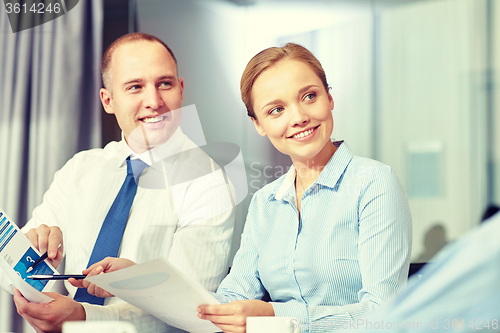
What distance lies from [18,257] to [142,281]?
37cm

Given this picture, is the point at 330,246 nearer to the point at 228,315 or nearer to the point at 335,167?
the point at 335,167

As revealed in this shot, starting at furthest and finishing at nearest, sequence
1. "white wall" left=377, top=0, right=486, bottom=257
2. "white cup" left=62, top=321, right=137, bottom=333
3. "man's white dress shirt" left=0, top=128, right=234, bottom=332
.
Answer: "white wall" left=377, top=0, right=486, bottom=257, "man's white dress shirt" left=0, top=128, right=234, bottom=332, "white cup" left=62, top=321, right=137, bottom=333

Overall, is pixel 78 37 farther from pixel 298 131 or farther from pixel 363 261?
pixel 363 261

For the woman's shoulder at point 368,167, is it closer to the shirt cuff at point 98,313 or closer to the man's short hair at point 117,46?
the shirt cuff at point 98,313

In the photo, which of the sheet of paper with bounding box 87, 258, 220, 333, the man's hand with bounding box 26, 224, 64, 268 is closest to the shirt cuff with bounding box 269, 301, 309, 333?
the sheet of paper with bounding box 87, 258, 220, 333

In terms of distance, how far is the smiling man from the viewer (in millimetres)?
1271

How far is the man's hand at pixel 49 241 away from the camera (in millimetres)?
1118

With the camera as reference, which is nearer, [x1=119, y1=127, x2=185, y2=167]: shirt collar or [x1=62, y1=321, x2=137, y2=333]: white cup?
[x1=62, y1=321, x2=137, y2=333]: white cup

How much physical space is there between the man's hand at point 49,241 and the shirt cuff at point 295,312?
0.62 m

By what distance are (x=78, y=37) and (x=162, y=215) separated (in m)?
0.99

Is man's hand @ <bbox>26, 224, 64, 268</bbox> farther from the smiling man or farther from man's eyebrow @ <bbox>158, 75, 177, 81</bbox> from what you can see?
man's eyebrow @ <bbox>158, 75, 177, 81</bbox>

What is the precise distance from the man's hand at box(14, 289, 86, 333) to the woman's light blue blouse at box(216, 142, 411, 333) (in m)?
0.36
